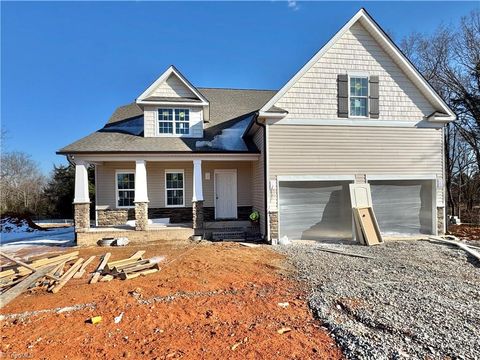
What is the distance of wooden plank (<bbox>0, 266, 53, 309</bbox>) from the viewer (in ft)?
15.9

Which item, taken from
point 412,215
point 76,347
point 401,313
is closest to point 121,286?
point 76,347

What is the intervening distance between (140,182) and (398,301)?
29.6ft

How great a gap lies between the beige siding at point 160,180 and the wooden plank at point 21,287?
21.3ft

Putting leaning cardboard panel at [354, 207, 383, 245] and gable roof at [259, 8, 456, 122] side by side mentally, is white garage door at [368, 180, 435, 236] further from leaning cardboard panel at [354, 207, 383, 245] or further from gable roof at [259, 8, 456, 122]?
gable roof at [259, 8, 456, 122]

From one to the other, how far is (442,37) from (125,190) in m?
22.7

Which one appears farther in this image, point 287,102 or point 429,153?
point 429,153

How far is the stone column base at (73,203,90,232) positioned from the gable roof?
25.1ft

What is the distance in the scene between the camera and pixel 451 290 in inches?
200

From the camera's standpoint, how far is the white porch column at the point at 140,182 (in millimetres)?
10188

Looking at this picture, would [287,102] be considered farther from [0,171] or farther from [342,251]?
[0,171]

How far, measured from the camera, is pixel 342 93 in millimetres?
9977

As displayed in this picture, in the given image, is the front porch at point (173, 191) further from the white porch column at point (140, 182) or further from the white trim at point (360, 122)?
the white trim at point (360, 122)

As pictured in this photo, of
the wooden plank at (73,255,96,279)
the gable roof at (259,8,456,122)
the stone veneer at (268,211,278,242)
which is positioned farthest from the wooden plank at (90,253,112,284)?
the gable roof at (259,8,456,122)

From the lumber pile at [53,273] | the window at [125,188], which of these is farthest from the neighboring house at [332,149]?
the lumber pile at [53,273]
